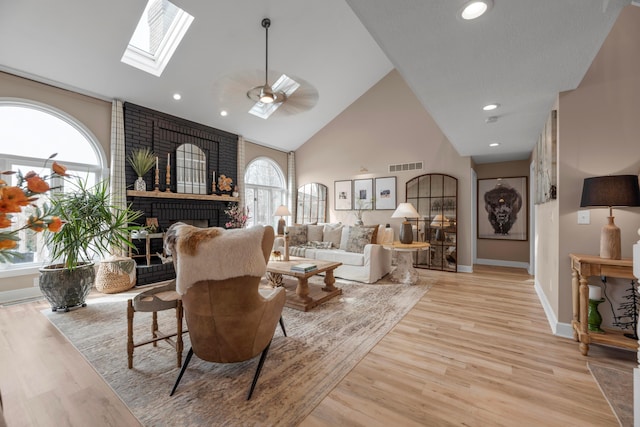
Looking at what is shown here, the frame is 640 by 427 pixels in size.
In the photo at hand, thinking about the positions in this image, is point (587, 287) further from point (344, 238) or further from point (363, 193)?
point (363, 193)

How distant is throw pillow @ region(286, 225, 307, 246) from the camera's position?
5379mm

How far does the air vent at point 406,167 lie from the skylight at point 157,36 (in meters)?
4.54

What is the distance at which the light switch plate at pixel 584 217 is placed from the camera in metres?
2.51

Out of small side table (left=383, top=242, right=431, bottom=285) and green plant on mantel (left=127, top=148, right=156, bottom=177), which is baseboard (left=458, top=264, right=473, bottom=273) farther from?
green plant on mantel (left=127, top=148, right=156, bottom=177)

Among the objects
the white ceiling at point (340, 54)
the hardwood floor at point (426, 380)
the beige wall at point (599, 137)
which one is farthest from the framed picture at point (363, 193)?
the beige wall at point (599, 137)

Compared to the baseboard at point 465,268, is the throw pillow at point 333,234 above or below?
above

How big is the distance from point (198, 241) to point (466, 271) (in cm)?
526

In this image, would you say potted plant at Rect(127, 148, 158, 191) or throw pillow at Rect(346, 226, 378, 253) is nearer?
potted plant at Rect(127, 148, 158, 191)

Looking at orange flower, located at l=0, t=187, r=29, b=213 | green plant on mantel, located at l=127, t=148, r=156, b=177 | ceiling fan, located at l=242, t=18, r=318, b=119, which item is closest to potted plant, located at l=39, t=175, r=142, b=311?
green plant on mantel, located at l=127, t=148, r=156, b=177

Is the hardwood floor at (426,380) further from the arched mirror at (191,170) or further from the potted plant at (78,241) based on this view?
the arched mirror at (191,170)

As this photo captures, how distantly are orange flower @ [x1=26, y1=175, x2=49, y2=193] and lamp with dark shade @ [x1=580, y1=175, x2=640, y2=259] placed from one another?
10.7 feet

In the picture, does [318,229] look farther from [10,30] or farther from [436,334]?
[10,30]

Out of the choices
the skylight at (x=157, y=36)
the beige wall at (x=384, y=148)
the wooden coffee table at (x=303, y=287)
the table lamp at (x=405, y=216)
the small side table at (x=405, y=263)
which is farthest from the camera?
the beige wall at (x=384, y=148)

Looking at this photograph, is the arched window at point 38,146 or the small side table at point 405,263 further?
the small side table at point 405,263
